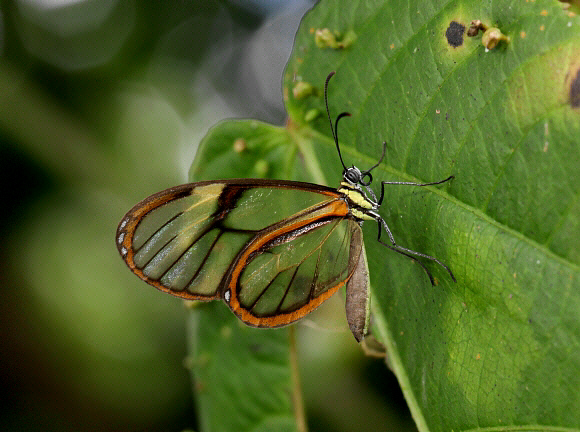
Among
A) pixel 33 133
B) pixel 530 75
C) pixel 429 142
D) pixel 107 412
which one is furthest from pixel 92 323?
pixel 530 75

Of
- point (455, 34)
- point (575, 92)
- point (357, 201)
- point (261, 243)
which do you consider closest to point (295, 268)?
point (261, 243)

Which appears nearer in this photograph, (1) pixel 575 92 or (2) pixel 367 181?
(1) pixel 575 92

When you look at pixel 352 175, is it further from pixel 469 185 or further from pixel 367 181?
pixel 469 185

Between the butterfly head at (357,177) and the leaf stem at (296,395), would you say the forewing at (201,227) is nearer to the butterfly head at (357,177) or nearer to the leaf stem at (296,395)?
the butterfly head at (357,177)

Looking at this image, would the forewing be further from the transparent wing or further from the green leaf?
the green leaf

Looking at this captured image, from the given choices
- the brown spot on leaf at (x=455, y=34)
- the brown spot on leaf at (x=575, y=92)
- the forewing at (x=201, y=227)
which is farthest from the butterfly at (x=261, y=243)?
the brown spot on leaf at (x=575, y=92)

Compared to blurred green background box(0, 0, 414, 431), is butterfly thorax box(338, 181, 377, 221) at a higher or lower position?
lower

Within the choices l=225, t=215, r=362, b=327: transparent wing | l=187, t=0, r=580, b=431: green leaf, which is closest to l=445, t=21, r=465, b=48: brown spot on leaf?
l=187, t=0, r=580, b=431: green leaf
